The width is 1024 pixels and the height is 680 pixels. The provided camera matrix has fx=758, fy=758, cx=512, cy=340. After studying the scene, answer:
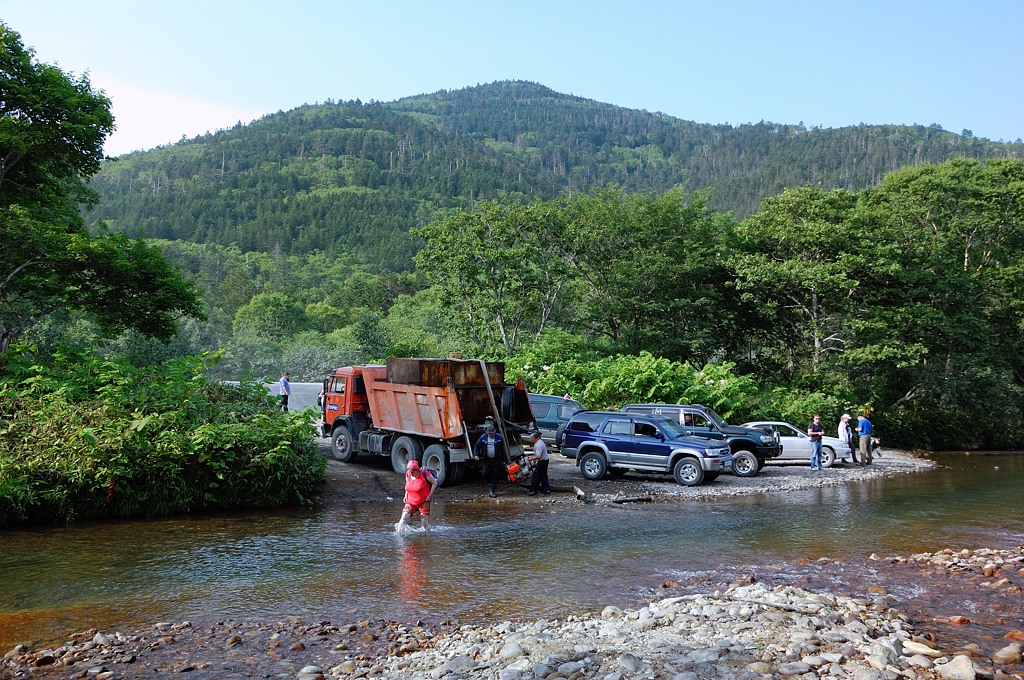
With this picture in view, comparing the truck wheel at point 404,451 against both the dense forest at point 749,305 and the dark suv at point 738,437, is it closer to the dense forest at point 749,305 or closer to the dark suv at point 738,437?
the dark suv at point 738,437

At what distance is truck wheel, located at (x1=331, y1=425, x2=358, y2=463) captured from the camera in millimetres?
21008

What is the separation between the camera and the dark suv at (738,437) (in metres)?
22.5

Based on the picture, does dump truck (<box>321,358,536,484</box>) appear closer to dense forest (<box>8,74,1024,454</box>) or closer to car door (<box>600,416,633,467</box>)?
car door (<box>600,416,633,467</box>)

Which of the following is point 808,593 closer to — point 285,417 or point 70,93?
point 285,417

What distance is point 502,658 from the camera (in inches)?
289

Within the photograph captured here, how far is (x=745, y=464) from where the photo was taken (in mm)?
22641

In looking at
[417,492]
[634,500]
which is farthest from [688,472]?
[417,492]

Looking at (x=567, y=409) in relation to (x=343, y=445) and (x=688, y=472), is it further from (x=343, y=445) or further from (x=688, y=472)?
(x=343, y=445)

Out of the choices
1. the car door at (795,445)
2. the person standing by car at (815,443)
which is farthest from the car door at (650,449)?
the car door at (795,445)

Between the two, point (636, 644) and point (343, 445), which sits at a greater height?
point (343, 445)

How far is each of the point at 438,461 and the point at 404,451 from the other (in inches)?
54.8

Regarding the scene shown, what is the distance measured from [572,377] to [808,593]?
21222 millimetres

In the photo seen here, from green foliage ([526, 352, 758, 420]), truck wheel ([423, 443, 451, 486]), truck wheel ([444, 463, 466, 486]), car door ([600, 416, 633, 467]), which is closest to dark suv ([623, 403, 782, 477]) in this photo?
car door ([600, 416, 633, 467])

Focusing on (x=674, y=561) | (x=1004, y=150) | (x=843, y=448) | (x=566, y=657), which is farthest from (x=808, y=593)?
(x=1004, y=150)
